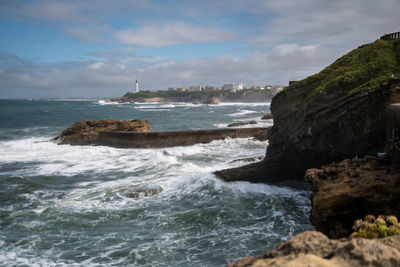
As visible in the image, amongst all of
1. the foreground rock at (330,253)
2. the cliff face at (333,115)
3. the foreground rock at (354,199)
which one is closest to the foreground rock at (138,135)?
the cliff face at (333,115)

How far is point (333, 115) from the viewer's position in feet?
34.1

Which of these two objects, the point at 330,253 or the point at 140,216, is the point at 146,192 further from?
the point at 330,253

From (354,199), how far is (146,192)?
7354mm

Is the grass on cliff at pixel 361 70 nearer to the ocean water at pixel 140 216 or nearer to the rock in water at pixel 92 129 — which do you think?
the ocean water at pixel 140 216

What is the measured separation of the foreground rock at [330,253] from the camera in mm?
2773

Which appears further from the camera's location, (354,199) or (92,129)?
(92,129)

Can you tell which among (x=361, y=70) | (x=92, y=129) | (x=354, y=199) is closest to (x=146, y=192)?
(x=354, y=199)

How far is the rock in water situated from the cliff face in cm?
1461

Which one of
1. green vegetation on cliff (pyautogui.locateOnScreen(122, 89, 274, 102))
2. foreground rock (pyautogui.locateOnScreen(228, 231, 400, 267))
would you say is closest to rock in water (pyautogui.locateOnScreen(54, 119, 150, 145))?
foreground rock (pyautogui.locateOnScreen(228, 231, 400, 267))

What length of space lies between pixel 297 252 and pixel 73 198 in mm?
10351

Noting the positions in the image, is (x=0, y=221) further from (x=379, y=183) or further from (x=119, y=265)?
(x=379, y=183)

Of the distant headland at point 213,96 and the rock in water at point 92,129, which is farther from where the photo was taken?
the distant headland at point 213,96

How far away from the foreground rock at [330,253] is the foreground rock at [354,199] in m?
3.26

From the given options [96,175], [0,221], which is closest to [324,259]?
[0,221]
